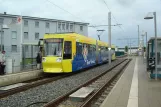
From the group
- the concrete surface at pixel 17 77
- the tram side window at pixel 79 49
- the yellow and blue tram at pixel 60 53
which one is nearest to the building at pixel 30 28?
the tram side window at pixel 79 49

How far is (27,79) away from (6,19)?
4045 centimetres

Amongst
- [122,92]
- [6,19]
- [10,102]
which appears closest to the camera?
[10,102]

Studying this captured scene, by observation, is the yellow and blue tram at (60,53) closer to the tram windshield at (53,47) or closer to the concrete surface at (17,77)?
the tram windshield at (53,47)

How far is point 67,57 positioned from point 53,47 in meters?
1.28

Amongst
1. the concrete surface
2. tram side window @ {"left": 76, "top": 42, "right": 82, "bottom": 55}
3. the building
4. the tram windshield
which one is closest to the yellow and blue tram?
the tram windshield

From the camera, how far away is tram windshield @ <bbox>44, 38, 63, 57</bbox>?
61.4 feet

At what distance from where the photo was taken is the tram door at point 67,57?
18666 mm

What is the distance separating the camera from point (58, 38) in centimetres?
1900

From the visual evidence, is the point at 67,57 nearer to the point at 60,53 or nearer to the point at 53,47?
the point at 60,53

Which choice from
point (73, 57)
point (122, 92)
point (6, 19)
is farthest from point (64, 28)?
point (122, 92)

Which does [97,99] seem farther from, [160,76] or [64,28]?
[64,28]

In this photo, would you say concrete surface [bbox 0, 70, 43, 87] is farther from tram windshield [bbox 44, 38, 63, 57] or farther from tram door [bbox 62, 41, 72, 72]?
tram door [bbox 62, 41, 72, 72]

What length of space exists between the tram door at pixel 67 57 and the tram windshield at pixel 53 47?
37 cm

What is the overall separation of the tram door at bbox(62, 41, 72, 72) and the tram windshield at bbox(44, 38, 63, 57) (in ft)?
1.23
